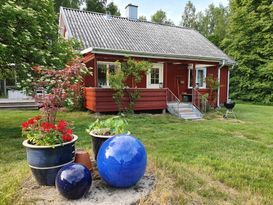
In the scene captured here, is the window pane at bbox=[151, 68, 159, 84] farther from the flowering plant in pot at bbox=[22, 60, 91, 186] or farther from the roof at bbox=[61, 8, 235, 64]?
the flowering plant in pot at bbox=[22, 60, 91, 186]

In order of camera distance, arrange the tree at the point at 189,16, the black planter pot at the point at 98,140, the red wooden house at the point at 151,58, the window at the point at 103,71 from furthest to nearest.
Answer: the tree at the point at 189,16
the window at the point at 103,71
the red wooden house at the point at 151,58
the black planter pot at the point at 98,140

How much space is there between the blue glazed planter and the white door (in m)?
9.97

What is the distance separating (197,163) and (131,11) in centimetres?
1326

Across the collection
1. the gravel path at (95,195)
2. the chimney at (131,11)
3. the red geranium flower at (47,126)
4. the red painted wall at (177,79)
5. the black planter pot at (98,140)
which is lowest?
Answer: the gravel path at (95,195)

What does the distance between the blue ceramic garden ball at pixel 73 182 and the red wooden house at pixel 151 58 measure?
6477 mm

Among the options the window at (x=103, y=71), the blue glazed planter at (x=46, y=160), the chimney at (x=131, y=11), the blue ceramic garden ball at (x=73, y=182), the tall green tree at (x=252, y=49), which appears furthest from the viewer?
the tall green tree at (x=252, y=49)

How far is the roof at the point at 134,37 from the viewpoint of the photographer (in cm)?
1088

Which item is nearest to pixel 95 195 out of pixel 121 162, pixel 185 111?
pixel 121 162

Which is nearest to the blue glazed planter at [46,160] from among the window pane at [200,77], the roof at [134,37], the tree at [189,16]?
the roof at [134,37]

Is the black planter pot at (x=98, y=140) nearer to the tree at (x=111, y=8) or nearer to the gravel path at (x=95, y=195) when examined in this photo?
the gravel path at (x=95, y=195)

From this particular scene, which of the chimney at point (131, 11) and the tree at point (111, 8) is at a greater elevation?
the tree at point (111, 8)

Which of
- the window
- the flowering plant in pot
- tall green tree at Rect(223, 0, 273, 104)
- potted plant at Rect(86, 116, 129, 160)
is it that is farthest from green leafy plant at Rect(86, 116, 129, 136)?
tall green tree at Rect(223, 0, 273, 104)

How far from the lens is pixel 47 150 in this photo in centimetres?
268

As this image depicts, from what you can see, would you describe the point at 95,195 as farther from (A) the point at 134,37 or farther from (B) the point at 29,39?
(A) the point at 134,37
